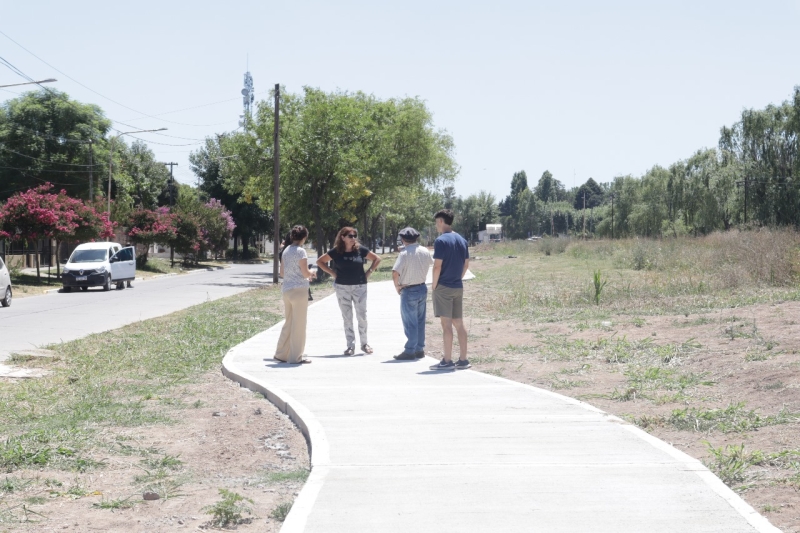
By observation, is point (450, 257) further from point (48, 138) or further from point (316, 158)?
point (48, 138)

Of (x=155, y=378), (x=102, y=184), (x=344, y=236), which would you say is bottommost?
(x=155, y=378)

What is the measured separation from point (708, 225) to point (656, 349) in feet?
210

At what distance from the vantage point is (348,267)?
1255 cm

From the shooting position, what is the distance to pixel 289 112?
47.1 m

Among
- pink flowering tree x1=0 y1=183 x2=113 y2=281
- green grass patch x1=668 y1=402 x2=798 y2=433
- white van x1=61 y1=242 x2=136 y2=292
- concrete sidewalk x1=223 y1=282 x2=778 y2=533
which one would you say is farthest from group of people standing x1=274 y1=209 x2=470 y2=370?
pink flowering tree x1=0 y1=183 x2=113 y2=281

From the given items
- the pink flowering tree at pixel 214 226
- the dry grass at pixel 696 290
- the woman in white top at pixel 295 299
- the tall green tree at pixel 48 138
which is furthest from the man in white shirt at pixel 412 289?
the pink flowering tree at pixel 214 226

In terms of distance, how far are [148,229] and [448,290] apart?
49459mm

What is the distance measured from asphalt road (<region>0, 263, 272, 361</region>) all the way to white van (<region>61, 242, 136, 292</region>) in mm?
543

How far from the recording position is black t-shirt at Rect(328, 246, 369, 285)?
→ 1253 cm

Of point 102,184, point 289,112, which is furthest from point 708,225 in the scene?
point 102,184

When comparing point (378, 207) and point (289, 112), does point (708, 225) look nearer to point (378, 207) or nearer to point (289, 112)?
point (378, 207)

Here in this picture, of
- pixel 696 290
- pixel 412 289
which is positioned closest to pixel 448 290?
pixel 412 289

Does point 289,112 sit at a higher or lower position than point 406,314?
higher

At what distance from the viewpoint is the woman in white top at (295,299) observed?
11.8 meters
